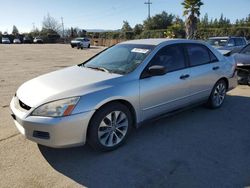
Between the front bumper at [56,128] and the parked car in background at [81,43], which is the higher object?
the parked car in background at [81,43]

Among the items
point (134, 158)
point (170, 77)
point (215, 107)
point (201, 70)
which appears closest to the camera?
point (134, 158)

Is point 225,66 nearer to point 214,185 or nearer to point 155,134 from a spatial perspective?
point 155,134

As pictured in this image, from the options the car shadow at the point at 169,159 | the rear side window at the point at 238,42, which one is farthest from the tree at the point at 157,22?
the car shadow at the point at 169,159

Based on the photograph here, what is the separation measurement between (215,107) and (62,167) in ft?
12.0

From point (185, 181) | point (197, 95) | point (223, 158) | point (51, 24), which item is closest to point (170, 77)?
point (197, 95)

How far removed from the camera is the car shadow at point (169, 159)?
124 inches

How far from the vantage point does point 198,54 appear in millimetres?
5184

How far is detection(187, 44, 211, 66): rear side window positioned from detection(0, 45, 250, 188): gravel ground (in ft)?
3.87

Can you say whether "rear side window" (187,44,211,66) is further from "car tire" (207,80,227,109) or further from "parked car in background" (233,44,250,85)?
"parked car in background" (233,44,250,85)

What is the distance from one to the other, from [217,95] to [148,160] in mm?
2852

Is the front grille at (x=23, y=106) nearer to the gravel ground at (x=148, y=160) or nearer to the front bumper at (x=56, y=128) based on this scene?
the front bumper at (x=56, y=128)

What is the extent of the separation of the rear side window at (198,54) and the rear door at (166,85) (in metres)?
0.24

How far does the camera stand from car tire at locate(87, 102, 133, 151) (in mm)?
3538

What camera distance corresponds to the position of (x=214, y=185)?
9.97ft
